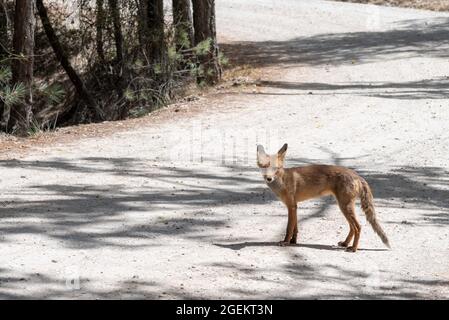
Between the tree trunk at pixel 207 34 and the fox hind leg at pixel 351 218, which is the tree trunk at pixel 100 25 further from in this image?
the fox hind leg at pixel 351 218

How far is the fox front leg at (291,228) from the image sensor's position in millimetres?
8336

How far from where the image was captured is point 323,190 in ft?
27.5

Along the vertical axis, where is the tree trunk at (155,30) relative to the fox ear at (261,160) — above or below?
above

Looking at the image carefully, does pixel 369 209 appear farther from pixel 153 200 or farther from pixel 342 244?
pixel 153 200

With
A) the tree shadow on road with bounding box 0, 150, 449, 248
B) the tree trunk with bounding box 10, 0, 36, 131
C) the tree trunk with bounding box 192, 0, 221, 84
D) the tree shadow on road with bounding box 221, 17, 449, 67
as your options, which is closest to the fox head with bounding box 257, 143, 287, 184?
the tree shadow on road with bounding box 0, 150, 449, 248

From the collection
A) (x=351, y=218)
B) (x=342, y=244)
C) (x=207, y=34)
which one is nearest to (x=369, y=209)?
(x=351, y=218)

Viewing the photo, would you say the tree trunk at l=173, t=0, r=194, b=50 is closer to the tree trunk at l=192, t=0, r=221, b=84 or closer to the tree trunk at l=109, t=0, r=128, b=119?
the tree trunk at l=192, t=0, r=221, b=84

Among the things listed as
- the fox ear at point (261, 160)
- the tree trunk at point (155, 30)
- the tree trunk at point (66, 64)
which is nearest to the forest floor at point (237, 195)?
the fox ear at point (261, 160)

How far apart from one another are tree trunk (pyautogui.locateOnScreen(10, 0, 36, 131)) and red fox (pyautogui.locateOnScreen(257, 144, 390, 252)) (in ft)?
23.8

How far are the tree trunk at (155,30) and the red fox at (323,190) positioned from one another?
961cm

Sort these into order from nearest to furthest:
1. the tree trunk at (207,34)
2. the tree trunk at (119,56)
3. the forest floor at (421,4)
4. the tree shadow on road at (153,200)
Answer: the tree shadow on road at (153,200), the tree trunk at (119,56), the tree trunk at (207,34), the forest floor at (421,4)

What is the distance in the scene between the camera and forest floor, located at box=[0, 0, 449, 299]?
7.39 m

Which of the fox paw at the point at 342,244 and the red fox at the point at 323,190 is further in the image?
the fox paw at the point at 342,244

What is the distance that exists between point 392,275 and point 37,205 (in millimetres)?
3752
